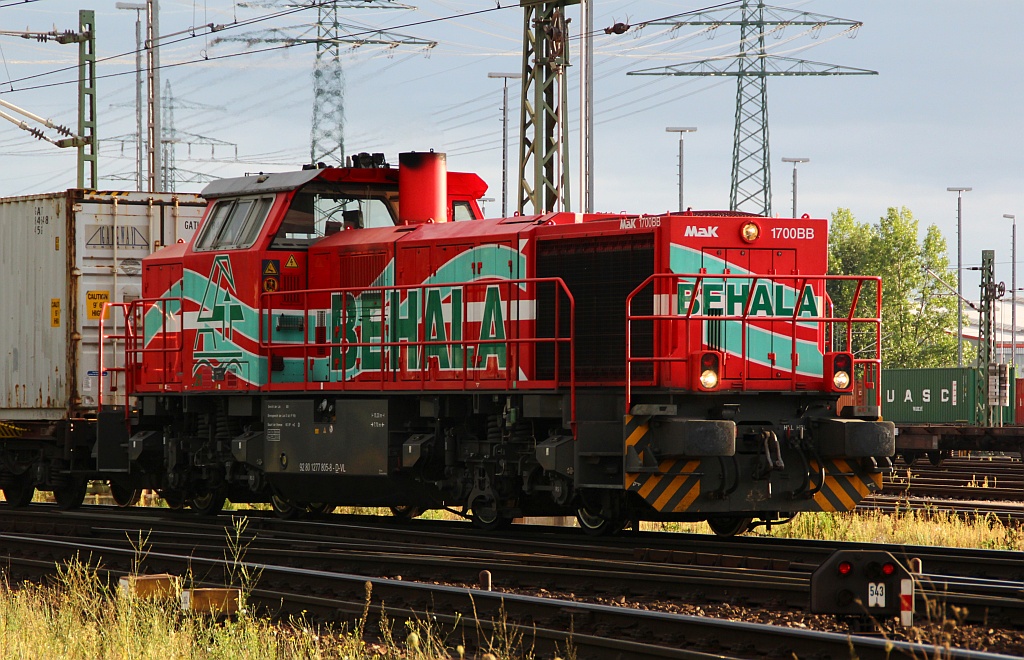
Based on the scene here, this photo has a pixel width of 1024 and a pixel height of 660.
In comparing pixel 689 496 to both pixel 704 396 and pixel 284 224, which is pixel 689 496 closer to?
pixel 704 396

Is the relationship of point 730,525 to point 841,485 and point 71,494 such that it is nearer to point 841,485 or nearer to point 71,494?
point 841,485

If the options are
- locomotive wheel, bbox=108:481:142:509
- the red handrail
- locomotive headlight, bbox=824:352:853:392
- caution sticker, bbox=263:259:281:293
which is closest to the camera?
locomotive headlight, bbox=824:352:853:392

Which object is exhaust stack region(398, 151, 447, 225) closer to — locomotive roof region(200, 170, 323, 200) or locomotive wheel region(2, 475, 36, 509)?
locomotive roof region(200, 170, 323, 200)

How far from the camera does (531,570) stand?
35.3 feet

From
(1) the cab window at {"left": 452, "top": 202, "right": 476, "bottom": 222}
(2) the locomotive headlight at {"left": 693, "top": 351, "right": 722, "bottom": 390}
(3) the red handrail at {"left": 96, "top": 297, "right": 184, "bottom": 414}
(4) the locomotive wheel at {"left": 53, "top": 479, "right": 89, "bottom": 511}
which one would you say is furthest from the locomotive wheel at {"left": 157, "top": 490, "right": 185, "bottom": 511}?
(2) the locomotive headlight at {"left": 693, "top": 351, "right": 722, "bottom": 390}

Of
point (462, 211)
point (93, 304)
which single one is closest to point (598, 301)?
point (462, 211)

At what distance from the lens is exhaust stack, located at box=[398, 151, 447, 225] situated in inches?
610

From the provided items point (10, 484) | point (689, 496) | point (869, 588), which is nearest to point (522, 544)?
point (689, 496)

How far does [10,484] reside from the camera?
2000cm

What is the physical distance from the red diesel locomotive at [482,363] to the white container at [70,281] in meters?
1.23

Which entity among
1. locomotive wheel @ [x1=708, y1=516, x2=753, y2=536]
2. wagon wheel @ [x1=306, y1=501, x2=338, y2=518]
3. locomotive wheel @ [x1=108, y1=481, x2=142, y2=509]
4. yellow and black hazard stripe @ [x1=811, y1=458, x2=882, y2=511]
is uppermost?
yellow and black hazard stripe @ [x1=811, y1=458, x2=882, y2=511]

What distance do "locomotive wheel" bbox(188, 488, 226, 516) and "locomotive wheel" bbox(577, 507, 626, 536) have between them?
521cm

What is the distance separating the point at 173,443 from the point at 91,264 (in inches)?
147

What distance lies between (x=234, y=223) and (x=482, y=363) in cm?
393
